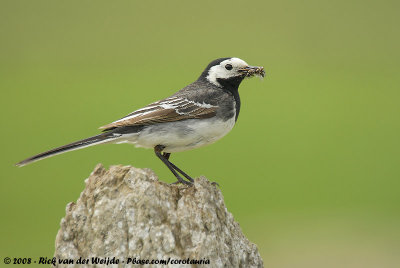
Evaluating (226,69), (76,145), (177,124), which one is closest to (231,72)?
→ (226,69)

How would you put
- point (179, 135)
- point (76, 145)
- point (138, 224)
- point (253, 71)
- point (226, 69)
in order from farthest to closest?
point (226, 69), point (253, 71), point (179, 135), point (76, 145), point (138, 224)

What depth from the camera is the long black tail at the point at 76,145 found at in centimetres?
652

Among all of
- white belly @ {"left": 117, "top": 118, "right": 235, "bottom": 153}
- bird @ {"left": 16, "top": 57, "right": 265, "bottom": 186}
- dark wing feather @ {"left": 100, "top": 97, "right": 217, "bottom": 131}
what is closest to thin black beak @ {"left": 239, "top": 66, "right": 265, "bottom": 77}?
bird @ {"left": 16, "top": 57, "right": 265, "bottom": 186}

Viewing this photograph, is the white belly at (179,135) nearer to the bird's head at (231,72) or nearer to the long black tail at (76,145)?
the long black tail at (76,145)

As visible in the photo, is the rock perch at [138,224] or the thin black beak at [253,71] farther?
the thin black beak at [253,71]

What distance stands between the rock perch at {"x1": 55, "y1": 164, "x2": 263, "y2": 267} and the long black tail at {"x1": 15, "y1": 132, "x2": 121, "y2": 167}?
37.8 inches

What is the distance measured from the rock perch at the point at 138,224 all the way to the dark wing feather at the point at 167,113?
1.61 meters

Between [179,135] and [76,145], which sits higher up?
[179,135]

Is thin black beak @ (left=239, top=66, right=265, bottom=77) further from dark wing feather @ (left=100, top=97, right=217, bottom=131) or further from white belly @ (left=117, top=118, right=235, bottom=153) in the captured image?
white belly @ (left=117, top=118, right=235, bottom=153)

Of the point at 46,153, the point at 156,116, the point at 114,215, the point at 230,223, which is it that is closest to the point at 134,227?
the point at 114,215

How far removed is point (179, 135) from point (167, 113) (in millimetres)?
394

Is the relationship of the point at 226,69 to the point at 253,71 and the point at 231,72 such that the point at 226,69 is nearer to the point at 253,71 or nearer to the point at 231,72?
the point at 231,72

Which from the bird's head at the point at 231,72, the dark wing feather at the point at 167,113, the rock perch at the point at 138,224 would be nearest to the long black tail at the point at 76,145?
the dark wing feather at the point at 167,113

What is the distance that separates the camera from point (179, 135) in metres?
7.69
